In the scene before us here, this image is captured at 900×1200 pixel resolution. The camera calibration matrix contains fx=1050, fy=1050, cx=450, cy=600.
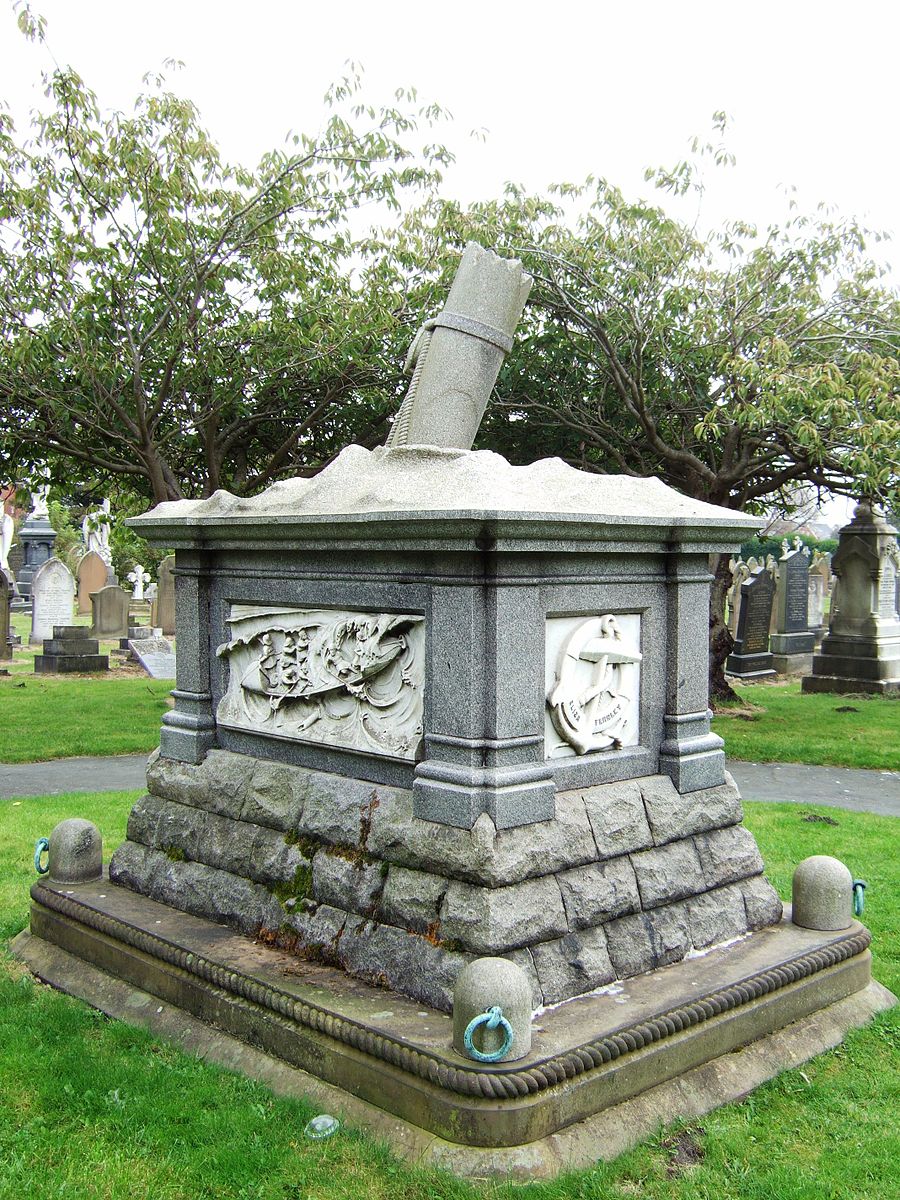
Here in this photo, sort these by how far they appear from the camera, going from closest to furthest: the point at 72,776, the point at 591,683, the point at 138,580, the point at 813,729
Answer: the point at 591,683 → the point at 72,776 → the point at 813,729 → the point at 138,580

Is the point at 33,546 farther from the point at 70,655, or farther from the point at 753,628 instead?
the point at 753,628

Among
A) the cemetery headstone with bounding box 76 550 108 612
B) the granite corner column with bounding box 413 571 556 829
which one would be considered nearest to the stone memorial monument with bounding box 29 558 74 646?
the cemetery headstone with bounding box 76 550 108 612

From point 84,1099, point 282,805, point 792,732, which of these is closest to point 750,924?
point 282,805

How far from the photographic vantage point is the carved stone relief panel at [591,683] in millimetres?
4066

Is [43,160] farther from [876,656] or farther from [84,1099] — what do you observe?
[876,656]

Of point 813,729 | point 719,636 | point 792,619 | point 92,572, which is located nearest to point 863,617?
point 792,619

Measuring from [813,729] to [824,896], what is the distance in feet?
24.7

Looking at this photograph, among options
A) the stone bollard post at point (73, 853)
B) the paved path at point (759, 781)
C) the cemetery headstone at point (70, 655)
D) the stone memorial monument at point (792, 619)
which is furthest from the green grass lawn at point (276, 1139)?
the stone memorial monument at point (792, 619)

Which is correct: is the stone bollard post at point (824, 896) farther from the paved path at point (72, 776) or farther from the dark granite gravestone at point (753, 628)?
the dark granite gravestone at point (753, 628)

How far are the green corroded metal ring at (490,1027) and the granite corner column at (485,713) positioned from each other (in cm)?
68

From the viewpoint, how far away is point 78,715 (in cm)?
1181

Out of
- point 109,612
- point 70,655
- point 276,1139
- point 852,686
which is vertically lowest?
point 276,1139

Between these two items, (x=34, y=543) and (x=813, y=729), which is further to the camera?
(x=34, y=543)

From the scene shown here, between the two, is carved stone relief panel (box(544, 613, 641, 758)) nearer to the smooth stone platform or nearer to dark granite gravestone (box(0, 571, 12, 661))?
the smooth stone platform
